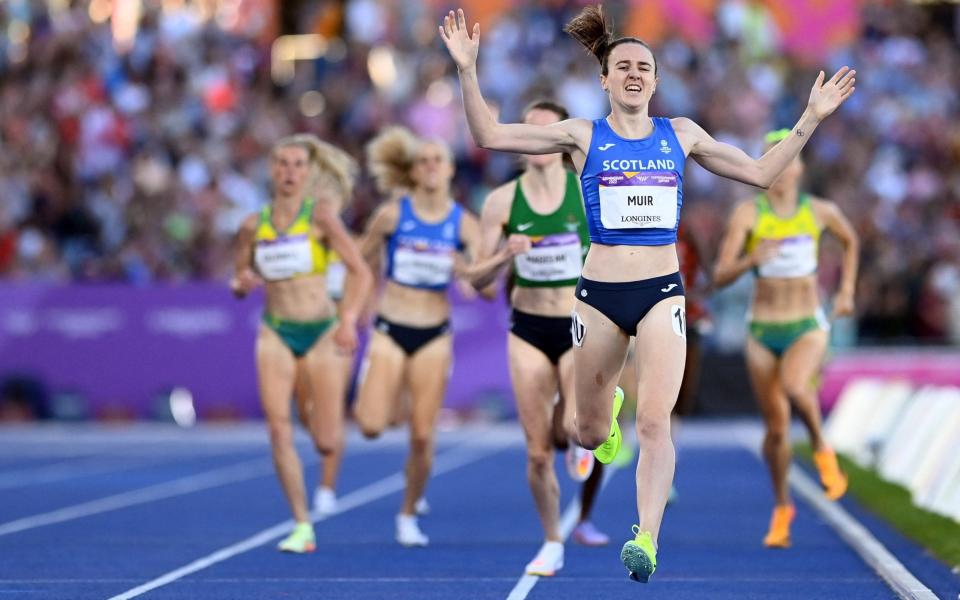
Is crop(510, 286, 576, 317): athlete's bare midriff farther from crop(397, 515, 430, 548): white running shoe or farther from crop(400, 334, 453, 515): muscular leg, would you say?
crop(397, 515, 430, 548): white running shoe

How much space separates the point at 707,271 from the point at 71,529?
4.92 meters

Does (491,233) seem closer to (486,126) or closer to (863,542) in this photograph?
(486,126)

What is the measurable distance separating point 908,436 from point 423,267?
516cm

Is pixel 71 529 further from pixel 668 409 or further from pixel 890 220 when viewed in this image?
pixel 890 220

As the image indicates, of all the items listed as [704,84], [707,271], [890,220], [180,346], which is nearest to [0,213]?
[180,346]

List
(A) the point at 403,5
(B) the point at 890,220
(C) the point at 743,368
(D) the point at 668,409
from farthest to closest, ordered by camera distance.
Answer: (A) the point at 403,5 < (B) the point at 890,220 < (C) the point at 743,368 < (D) the point at 668,409

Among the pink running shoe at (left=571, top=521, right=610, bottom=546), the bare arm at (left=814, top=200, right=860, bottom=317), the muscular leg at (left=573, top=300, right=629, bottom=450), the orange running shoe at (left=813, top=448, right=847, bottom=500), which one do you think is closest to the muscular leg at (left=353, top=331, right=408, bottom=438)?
the pink running shoe at (left=571, top=521, right=610, bottom=546)

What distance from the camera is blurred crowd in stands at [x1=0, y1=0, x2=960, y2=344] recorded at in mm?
25219

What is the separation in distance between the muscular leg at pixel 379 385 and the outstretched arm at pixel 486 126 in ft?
13.5

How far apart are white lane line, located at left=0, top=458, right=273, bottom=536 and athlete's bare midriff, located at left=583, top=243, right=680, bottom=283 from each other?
5.64 m

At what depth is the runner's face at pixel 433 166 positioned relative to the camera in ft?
41.2

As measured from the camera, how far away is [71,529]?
1289cm

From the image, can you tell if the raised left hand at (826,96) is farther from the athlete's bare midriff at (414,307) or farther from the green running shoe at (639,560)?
the athlete's bare midriff at (414,307)

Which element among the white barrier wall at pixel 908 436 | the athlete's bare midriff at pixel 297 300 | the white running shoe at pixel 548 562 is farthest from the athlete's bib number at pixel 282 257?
the white barrier wall at pixel 908 436
